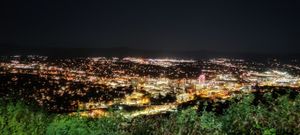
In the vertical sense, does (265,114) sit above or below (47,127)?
above

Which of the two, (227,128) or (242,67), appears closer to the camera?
(227,128)

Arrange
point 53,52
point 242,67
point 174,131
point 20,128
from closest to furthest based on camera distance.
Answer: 1. point 174,131
2. point 20,128
3. point 242,67
4. point 53,52

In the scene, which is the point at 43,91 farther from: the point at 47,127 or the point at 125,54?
the point at 125,54

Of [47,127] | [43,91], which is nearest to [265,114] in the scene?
[47,127]

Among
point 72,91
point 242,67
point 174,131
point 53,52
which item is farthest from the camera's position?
point 53,52

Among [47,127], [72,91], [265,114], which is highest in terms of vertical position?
[265,114]

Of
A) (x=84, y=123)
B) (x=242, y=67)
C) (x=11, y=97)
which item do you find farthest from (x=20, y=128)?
(x=242, y=67)
